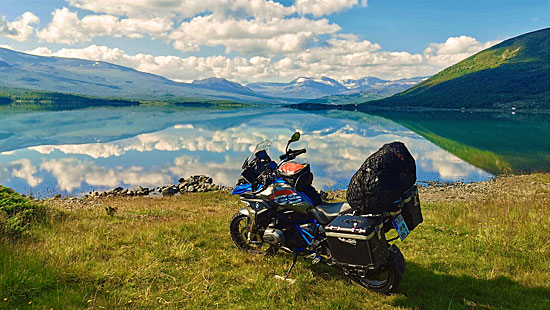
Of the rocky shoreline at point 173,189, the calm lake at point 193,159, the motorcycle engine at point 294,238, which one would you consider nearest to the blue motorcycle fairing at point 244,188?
the motorcycle engine at point 294,238

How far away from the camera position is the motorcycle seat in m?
6.13

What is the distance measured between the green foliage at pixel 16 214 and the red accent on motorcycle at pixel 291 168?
5800 mm

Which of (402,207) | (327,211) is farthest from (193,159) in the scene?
(402,207)

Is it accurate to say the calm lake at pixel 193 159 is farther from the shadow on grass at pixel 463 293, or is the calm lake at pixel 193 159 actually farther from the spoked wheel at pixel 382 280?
the spoked wheel at pixel 382 280

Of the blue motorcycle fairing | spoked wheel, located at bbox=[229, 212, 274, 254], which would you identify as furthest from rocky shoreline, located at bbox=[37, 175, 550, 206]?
the blue motorcycle fairing

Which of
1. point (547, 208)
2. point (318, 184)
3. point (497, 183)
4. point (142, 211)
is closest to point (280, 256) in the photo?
point (142, 211)

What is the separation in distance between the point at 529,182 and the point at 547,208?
1663cm

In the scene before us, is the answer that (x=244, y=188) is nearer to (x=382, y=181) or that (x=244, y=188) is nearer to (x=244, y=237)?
(x=244, y=237)

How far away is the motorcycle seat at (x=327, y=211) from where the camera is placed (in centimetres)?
613

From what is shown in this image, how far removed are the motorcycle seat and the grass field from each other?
1132mm

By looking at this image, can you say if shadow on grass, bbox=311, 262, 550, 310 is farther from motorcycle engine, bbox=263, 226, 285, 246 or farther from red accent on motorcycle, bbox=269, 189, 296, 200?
red accent on motorcycle, bbox=269, 189, 296, 200

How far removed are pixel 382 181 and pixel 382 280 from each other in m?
1.80

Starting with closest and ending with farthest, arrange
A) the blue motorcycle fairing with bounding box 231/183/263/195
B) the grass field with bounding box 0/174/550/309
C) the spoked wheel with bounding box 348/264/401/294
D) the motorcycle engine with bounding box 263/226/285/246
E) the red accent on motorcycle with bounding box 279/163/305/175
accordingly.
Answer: the grass field with bounding box 0/174/550/309, the spoked wheel with bounding box 348/264/401/294, the red accent on motorcycle with bounding box 279/163/305/175, the motorcycle engine with bounding box 263/226/285/246, the blue motorcycle fairing with bounding box 231/183/263/195

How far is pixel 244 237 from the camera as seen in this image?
796cm
